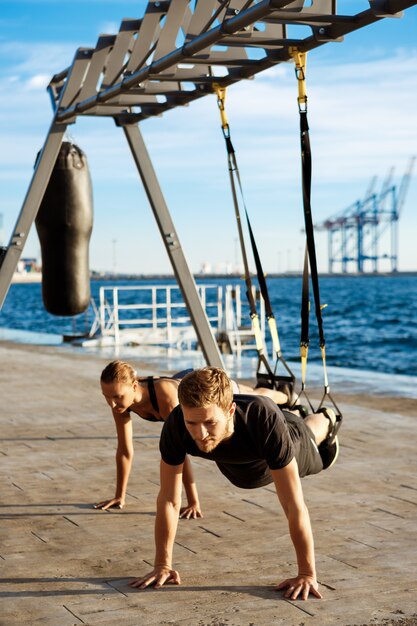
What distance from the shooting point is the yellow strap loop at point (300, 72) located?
4566mm

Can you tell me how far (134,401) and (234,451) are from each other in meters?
1.21

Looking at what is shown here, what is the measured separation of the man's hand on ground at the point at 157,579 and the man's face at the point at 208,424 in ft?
2.36

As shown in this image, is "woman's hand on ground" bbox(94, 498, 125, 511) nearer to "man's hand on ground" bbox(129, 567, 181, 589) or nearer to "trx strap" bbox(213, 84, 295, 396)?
"trx strap" bbox(213, 84, 295, 396)

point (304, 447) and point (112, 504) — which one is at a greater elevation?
point (304, 447)

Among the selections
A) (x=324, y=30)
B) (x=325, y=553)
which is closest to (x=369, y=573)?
(x=325, y=553)

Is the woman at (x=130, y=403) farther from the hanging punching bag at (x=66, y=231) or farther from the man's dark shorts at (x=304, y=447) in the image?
the hanging punching bag at (x=66, y=231)

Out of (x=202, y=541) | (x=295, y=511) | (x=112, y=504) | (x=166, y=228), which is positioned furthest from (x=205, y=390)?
(x=166, y=228)

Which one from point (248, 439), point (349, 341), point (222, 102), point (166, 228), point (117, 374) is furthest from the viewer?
point (349, 341)

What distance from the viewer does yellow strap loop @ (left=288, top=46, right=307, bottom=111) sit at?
4.57 metres

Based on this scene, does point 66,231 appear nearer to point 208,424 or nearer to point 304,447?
point 304,447

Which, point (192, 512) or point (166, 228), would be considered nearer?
point (192, 512)

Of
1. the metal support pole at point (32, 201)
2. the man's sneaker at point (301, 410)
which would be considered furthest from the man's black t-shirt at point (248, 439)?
the metal support pole at point (32, 201)

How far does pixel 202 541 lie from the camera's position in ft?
15.8

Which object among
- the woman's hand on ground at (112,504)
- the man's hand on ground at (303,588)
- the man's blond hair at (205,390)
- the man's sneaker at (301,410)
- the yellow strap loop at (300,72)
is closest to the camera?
Result: the man's blond hair at (205,390)
